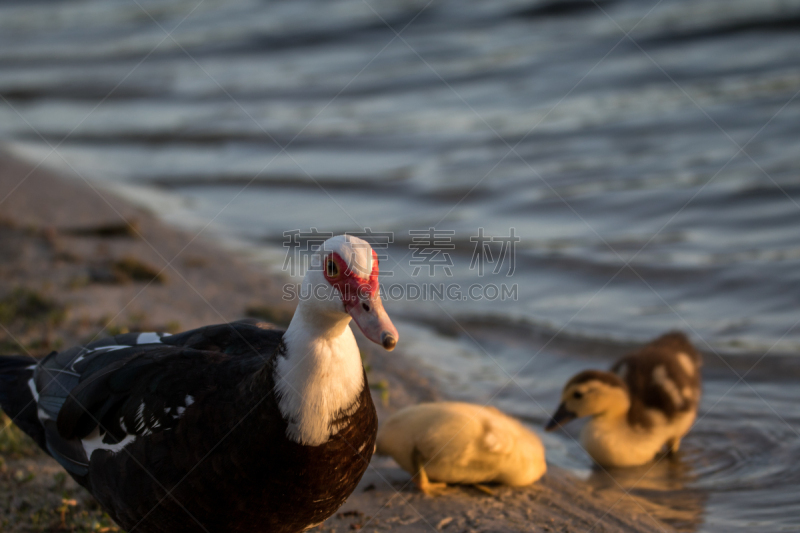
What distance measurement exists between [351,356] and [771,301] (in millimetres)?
4058

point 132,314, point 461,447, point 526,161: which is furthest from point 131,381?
point 526,161

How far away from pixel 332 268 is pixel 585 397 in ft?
7.45

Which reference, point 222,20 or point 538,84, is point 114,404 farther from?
point 222,20

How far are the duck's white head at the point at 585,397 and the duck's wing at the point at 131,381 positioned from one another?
1.87m

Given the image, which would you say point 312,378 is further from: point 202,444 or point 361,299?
point 202,444

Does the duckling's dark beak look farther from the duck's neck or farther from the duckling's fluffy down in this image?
the duck's neck

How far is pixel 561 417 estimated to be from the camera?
4.16 meters

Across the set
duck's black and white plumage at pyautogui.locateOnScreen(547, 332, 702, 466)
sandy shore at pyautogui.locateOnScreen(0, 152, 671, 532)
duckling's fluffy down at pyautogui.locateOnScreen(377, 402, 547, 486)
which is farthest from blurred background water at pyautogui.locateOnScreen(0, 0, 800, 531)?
duckling's fluffy down at pyautogui.locateOnScreen(377, 402, 547, 486)

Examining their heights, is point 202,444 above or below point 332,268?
below

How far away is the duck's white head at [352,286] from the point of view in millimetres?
2283

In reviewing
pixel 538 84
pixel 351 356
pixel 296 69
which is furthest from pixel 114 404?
pixel 296 69

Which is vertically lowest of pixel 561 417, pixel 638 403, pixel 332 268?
pixel 638 403

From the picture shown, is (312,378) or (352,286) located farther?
(312,378)

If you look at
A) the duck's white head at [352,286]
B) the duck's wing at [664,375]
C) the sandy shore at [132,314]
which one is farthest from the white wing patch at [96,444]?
the duck's wing at [664,375]
